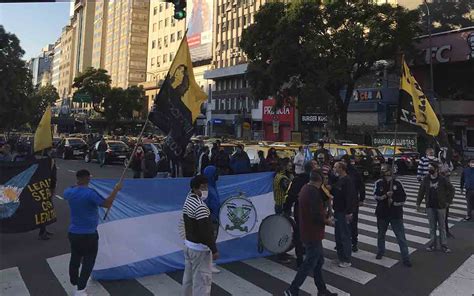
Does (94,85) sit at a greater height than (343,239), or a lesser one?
greater

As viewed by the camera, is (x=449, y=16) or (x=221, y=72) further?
(x=221, y=72)

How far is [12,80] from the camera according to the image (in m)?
40.6

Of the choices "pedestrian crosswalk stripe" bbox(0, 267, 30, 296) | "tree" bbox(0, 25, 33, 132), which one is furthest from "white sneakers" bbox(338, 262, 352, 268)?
"tree" bbox(0, 25, 33, 132)

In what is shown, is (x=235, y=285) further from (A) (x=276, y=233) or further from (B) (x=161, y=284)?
(A) (x=276, y=233)

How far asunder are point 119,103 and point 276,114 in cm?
2803

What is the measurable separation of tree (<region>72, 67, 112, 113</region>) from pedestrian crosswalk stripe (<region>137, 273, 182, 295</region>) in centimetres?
6898

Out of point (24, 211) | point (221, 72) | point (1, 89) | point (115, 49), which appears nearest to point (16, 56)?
point (1, 89)

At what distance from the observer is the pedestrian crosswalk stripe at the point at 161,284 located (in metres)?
6.47

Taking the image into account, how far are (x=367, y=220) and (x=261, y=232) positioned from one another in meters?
5.63

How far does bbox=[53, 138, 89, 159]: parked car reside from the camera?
114 ft

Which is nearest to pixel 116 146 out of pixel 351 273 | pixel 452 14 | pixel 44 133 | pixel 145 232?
pixel 44 133

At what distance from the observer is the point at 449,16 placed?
48750 mm

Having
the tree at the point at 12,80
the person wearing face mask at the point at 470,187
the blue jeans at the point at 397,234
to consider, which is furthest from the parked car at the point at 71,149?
the blue jeans at the point at 397,234

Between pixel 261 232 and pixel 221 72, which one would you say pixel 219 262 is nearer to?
pixel 261 232
